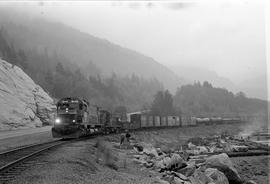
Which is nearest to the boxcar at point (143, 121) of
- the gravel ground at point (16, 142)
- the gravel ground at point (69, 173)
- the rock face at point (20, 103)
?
the rock face at point (20, 103)

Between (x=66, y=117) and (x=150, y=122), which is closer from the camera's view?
(x=66, y=117)

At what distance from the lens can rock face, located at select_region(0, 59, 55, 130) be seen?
5503 centimetres

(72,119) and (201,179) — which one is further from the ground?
(72,119)

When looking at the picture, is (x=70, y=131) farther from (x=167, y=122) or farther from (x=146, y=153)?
(x=167, y=122)

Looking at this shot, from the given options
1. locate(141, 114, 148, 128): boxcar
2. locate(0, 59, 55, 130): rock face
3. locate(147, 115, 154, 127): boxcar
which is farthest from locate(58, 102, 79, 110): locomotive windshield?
locate(147, 115, 154, 127): boxcar

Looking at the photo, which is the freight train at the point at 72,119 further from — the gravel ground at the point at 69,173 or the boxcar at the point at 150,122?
the boxcar at the point at 150,122

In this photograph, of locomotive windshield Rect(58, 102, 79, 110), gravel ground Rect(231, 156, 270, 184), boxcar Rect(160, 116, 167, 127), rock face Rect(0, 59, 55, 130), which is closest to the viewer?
gravel ground Rect(231, 156, 270, 184)

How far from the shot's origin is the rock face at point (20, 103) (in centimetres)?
5503

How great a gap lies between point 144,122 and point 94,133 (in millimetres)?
32111

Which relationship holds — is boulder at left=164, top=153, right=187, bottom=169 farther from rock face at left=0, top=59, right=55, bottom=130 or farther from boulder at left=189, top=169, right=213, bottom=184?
rock face at left=0, top=59, right=55, bottom=130

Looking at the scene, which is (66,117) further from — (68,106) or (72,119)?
(68,106)

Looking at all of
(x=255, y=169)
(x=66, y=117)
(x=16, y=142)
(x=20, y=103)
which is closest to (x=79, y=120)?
(x=66, y=117)

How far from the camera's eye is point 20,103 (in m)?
60.8

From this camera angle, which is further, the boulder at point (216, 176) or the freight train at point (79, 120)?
the freight train at point (79, 120)
